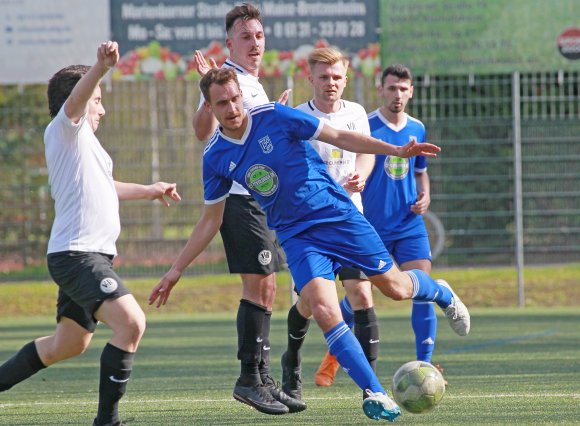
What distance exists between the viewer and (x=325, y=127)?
19.9ft

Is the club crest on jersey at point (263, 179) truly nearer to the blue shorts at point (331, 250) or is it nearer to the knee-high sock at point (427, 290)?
the blue shorts at point (331, 250)

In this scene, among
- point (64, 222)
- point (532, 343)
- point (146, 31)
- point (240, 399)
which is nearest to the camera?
point (64, 222)

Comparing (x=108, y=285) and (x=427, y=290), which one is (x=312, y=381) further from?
(x=108, y=285)

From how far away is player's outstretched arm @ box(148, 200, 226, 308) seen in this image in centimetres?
636

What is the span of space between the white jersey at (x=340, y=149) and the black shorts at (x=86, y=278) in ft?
6.06

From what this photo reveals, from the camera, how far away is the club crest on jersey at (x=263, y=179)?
6078 mm

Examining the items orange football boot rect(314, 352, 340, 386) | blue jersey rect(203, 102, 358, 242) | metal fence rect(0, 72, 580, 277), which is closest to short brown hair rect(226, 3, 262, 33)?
blue jersey rect(203, 102, 358, 242)

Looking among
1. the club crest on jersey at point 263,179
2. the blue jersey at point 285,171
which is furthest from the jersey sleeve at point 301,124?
the club crest on jersey at point 263,179

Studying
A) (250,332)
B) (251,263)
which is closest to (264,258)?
(251,263)

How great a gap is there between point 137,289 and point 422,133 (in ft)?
26.9

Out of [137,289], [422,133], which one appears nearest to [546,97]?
[137,289]

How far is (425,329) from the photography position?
7.80m

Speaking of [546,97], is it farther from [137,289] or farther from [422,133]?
[422,133]

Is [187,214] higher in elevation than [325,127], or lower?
lower
